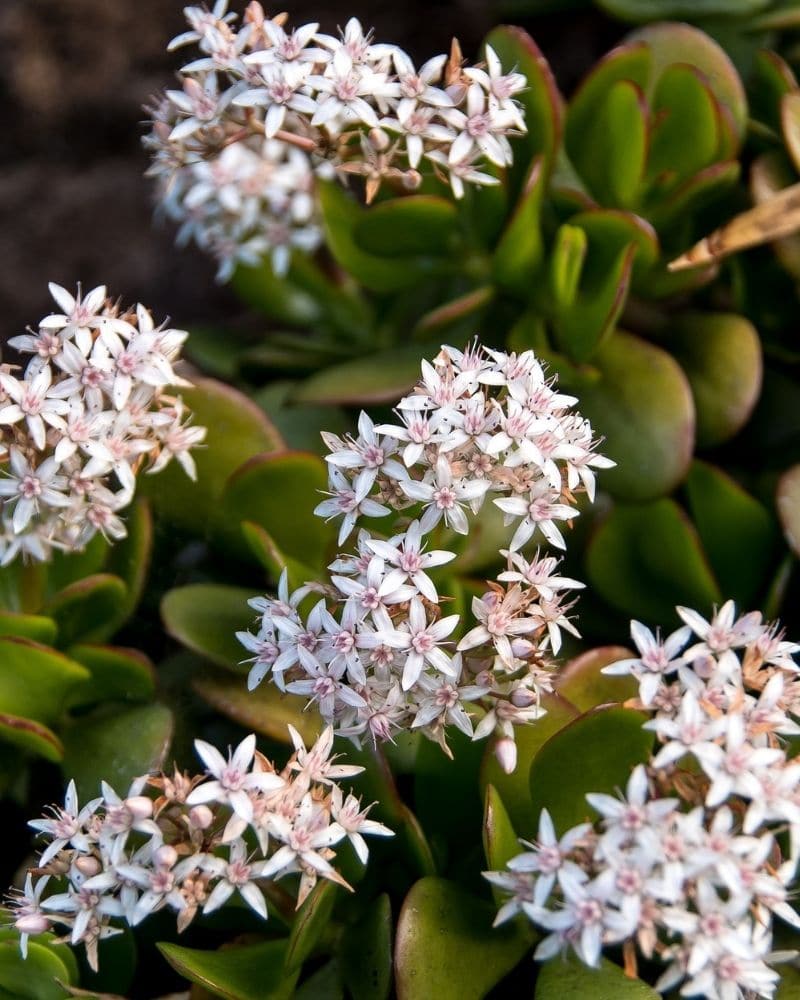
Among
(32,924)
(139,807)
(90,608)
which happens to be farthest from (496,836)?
(90,608)

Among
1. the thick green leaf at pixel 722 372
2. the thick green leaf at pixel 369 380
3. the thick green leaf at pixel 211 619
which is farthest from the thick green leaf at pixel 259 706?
the thick green leaf at pixel 722 372

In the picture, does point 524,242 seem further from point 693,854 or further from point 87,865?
point 87,865

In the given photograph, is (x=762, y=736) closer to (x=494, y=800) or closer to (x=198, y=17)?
(x=494, y=800)

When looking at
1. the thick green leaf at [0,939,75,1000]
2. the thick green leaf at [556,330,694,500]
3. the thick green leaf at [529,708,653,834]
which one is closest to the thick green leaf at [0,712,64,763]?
the thick green leaf at [0,939,75,1000]

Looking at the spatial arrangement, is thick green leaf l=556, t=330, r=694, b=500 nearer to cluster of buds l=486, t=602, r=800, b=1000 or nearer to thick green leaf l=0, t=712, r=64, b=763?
cluster of buds l=486, t=602, r=800, b=1000

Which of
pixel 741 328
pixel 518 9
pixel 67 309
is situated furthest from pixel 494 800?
pixel 518 9

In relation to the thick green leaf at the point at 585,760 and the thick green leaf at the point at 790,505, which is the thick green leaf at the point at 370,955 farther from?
the thick green leaf at the point at 790,505

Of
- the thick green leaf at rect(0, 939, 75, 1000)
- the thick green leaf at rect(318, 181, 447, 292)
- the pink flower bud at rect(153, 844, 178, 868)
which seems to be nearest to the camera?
the pink flower bud at rect(153, 844, 178, 868)
